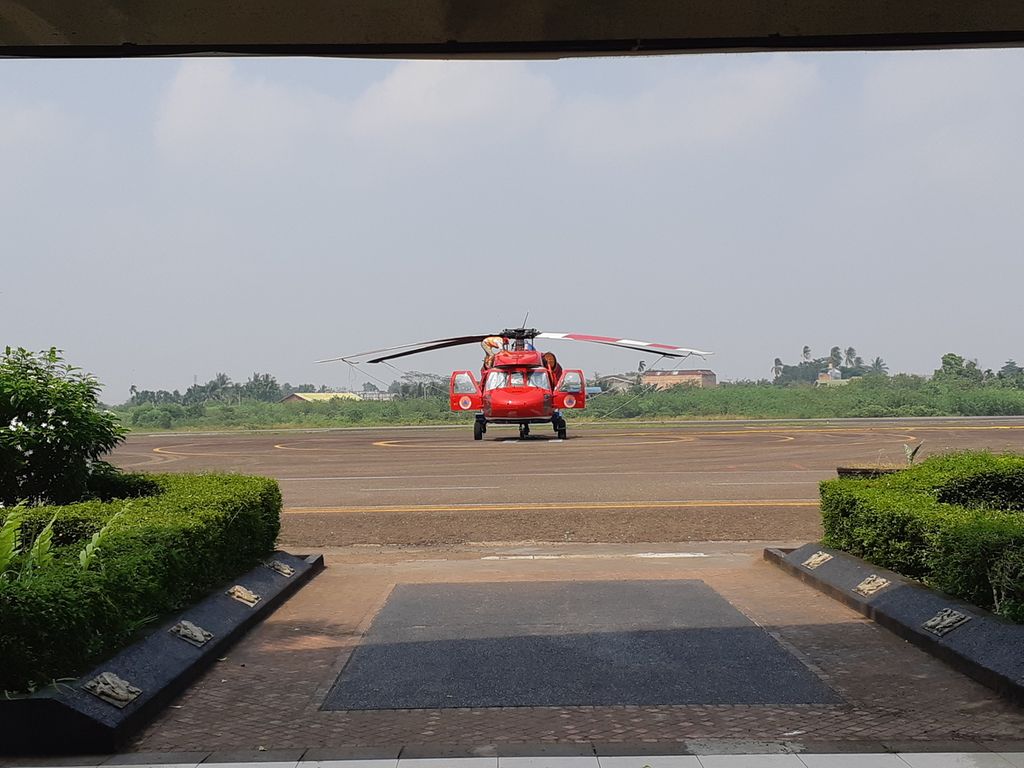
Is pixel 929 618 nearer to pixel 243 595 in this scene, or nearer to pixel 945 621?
pixel 945 621

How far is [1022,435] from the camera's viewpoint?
1463 inches

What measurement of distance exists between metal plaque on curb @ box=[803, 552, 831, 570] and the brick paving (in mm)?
934

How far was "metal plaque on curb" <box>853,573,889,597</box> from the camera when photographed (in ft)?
28.5

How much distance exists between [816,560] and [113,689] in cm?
706

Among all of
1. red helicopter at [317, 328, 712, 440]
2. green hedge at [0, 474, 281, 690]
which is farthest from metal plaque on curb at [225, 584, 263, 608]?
red helicopter at [317, 328, 712, 440]

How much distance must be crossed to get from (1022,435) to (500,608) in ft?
111

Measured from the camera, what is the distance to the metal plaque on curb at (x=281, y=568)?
33.6ft

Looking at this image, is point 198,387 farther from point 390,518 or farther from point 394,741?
point 394,741

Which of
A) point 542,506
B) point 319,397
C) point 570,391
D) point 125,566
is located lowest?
point 542,506

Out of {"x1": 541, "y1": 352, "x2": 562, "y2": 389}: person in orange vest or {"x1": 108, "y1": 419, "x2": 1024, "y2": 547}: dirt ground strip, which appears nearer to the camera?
{"x1": 108, "y1": 419, "x2": 1024, "y2": 547}: dirt ground strip

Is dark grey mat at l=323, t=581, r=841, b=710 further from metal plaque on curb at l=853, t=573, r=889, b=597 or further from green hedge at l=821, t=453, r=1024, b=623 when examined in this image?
green hedge at l=821, t=453, r=1024, b=623

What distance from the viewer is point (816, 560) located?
407 inches

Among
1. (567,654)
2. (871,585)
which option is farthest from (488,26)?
(871,585)

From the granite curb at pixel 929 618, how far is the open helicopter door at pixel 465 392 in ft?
84.2
